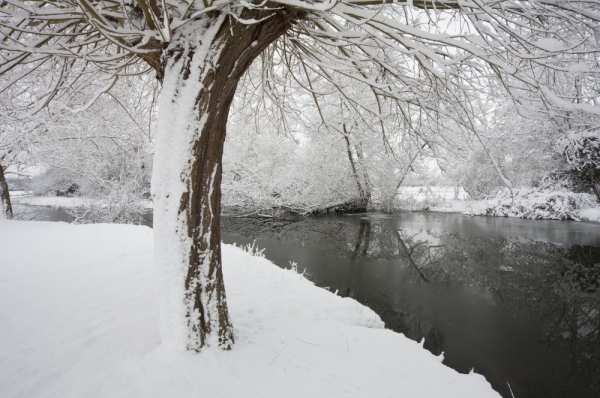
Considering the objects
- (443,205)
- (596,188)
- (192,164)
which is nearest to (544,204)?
(596,188)

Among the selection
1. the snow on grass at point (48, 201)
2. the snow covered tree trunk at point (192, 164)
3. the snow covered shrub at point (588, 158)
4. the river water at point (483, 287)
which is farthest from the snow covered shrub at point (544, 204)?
the snow on grass at point (48, 201)

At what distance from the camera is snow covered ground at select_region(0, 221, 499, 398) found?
181cm

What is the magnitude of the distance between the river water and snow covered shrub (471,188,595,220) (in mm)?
1992

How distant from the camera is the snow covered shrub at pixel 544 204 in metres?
12.5

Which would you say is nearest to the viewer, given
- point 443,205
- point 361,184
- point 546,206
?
point 546,206

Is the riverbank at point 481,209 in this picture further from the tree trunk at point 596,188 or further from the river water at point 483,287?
the river water at point 483,287

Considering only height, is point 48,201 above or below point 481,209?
above

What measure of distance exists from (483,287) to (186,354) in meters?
5.51

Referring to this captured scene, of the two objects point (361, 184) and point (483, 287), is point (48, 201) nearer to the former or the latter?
point (361, 184)

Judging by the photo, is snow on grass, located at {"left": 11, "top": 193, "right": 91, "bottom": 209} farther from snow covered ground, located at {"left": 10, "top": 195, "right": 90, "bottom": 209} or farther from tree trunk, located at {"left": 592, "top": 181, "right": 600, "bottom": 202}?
tree trunk, located at {"left": 592, "top": 181, "right": 600, "bottom": 202}

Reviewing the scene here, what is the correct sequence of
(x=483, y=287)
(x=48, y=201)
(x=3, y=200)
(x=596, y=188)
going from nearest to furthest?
(x=483, y=287) → (x=3, y=200) → (x=596, y=188) → (x=48, y=201)

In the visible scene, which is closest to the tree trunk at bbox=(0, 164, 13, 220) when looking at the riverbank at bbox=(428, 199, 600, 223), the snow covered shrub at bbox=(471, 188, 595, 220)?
the snow covered shrub at bbox=(471, 188, 595, 220)

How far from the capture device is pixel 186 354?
6.53 ft

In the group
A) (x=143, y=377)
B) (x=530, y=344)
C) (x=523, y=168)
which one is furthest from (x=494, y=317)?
(x=523, y=168)
